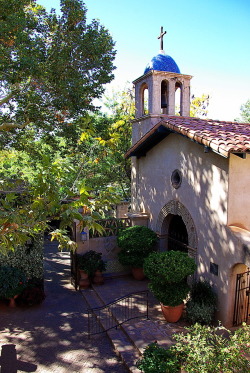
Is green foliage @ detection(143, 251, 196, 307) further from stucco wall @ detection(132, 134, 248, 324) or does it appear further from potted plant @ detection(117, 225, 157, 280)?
potted plant @ detection(117, 225, 157, 280)

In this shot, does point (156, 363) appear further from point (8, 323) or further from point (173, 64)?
point (173, 64)

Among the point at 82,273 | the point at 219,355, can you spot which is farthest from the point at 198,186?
the point at 82,273

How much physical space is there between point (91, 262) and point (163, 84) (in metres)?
8.35

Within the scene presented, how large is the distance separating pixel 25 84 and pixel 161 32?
21.6 ft

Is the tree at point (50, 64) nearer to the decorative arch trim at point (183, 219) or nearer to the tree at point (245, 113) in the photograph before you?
the decorative arch trim at point (183, 219)

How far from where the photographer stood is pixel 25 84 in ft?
35.1

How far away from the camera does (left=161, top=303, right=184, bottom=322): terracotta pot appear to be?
29.4 ft

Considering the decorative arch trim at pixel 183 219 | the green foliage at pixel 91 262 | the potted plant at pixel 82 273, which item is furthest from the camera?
the potted plant at pixel 82 273

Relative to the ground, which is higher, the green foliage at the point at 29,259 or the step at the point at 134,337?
the green foliage at the point at 29,259

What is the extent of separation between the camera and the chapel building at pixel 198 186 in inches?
327

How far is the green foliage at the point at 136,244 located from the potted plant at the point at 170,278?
2.52 metres

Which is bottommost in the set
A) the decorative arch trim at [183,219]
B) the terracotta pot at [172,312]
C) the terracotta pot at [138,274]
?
the terracotta pot at [172,312]

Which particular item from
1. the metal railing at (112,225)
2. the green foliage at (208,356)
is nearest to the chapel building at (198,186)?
the metal railing at (112,225)

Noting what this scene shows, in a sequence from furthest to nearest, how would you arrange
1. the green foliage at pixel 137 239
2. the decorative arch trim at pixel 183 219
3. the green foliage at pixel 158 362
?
the green foliage at pixel 137 239, the decorative arch trim at pixel 183 219, the green foliage at pixel 158 362
